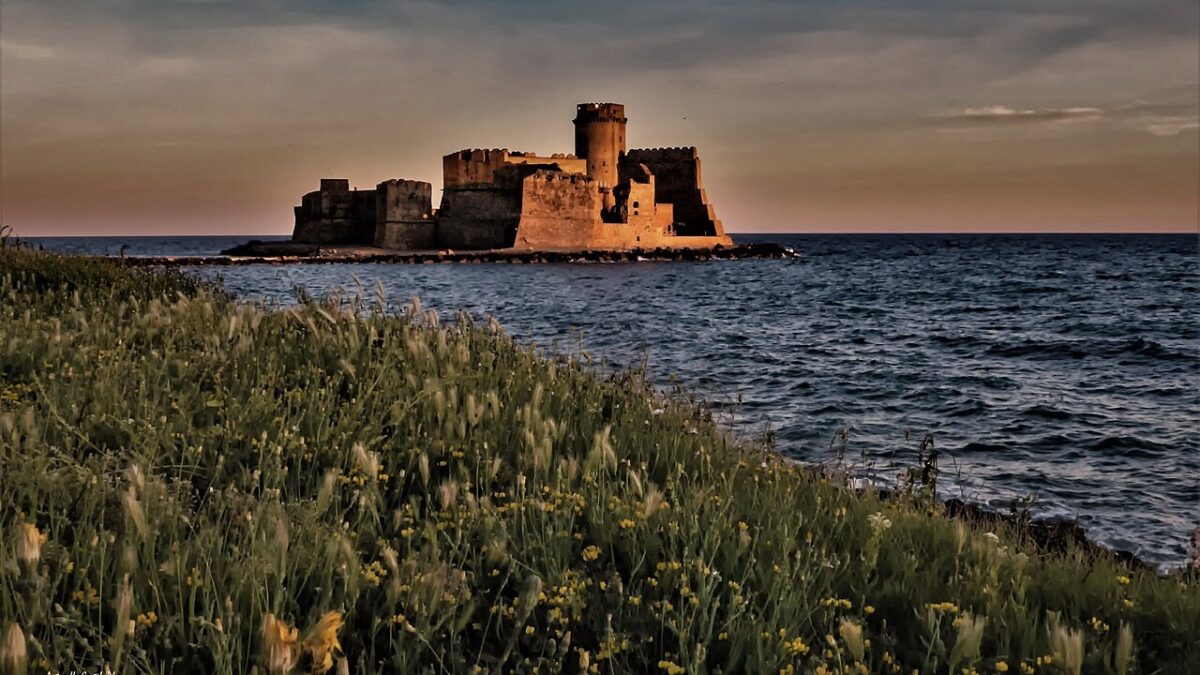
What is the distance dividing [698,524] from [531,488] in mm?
736

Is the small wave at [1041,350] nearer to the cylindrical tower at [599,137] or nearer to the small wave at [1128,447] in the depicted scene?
the small wave at [1128,447]

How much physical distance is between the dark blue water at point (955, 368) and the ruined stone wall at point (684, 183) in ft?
135

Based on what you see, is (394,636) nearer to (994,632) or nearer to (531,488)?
(531,488)

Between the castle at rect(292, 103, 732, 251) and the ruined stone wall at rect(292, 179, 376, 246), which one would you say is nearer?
the castle at rect(292, 103, 732, 251)

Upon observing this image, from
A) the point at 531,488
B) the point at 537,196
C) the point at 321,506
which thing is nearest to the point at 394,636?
the point at 321,506

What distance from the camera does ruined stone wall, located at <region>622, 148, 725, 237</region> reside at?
3413 inches

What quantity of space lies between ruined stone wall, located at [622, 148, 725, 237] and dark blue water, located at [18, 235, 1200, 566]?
4123 centimetres

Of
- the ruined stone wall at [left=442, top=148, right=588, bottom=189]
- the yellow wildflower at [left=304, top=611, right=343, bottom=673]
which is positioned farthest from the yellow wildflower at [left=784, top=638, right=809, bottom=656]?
the ruined stone wall at [left=442, top=148, right=588, bottom=189]

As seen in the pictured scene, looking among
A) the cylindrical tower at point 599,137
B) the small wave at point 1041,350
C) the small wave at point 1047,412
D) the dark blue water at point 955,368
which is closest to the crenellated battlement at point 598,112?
the cylindrical tower at point 599,137

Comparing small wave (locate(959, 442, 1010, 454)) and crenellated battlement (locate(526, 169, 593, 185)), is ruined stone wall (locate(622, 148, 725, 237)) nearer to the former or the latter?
crenellated battlement (locate(526, 169, 593, 185))

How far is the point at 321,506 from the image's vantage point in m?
3.15

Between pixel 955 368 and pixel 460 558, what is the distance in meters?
17.4

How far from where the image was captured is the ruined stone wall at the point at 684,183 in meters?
86.7

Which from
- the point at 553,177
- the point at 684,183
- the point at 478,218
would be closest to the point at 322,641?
the point at 553,177
